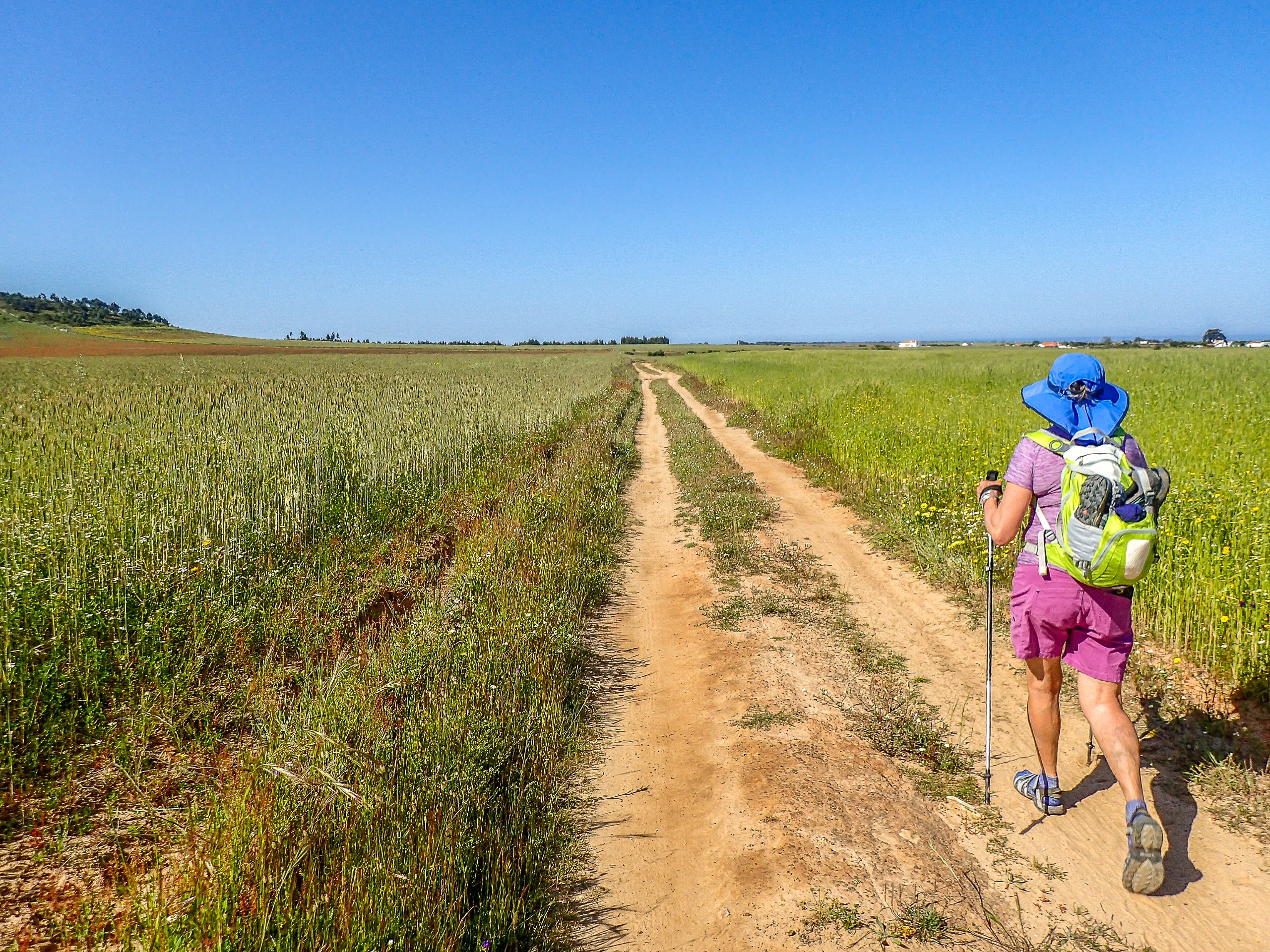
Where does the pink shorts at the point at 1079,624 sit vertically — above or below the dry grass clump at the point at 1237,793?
above

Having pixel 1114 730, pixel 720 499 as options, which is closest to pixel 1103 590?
pixel 1114 730

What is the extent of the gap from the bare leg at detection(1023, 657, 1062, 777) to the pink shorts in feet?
0.50

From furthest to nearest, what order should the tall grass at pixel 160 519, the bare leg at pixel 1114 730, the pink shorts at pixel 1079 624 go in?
the tall grass at pixel 160 519, the pink shorts at pixel 1079 624, the bare leg at pixel 1114 730

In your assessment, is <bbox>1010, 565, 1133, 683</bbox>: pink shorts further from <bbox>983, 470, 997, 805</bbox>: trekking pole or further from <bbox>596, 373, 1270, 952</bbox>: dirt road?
<bbox>596, 373, 1270, 952</bbox>: dirt road

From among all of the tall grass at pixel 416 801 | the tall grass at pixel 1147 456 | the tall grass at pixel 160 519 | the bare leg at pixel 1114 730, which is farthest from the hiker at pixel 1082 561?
the tall grass at pixel 160 519

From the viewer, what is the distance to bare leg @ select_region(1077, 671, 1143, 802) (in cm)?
302

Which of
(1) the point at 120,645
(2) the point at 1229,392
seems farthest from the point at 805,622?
(2) the point at 1229,392

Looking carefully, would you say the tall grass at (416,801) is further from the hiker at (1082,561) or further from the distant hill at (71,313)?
the distant hill at (71,313)

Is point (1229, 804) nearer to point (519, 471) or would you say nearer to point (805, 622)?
point (805, 622)

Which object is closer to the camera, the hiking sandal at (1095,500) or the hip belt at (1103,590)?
the hiking sandal at (1095,500)

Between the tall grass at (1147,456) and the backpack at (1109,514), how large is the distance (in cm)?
247

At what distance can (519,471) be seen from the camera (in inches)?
442

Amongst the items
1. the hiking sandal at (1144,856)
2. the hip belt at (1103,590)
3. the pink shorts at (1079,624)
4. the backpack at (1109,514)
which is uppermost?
→ the backpack at (1109,514)

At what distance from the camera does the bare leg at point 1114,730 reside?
3.02m
